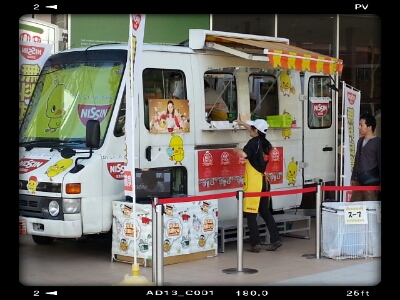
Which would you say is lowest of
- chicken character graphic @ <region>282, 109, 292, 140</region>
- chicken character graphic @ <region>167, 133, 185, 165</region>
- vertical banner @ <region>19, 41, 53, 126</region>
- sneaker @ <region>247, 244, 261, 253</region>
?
sneaker @ <region>247, 244, 261, 253</region>

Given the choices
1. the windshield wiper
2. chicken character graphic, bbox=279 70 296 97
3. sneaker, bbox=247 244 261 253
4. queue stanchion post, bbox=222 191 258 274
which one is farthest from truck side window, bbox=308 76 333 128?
the windshield wiper

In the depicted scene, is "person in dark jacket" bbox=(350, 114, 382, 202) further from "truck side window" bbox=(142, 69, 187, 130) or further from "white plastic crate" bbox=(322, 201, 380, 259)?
"truck side window" bbox=(142, 69, 187, 130)

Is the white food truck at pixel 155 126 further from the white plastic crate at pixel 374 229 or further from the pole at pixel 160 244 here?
the white plastic crate at pixel 374 229

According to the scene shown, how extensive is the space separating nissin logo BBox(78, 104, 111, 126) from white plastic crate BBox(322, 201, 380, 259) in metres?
3.05

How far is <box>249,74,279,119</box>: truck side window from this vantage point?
10.9 meters

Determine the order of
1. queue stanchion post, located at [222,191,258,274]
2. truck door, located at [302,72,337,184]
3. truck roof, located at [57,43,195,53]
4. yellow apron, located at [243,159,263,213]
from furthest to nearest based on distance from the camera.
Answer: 1. truck door, located at [302,72,337,184]
2. yellow apron, located at [243,159,263,213]
3. truck roof, located at [57,43,195,53]
4. queue stanchion post, located at [222,191,258,274]

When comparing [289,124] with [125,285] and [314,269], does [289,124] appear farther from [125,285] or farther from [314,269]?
[125,285]

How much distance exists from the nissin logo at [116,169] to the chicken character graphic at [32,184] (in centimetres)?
88

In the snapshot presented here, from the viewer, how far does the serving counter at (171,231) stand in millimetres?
9016

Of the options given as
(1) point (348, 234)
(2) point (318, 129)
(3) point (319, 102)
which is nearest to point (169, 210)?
(1) point (348, 234)

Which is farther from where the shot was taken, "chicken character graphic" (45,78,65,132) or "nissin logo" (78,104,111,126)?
"chicken character graphic" (45,78,65,132)

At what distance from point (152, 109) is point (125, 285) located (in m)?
2.67
